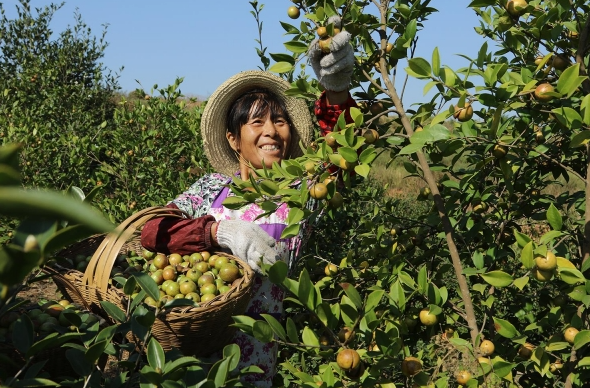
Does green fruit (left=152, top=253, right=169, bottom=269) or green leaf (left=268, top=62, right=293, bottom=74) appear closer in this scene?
green leaf (left=268, top=62, right=293, bottom=74)

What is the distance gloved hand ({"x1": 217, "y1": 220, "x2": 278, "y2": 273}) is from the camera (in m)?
1.92

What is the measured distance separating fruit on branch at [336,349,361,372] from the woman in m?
0.44

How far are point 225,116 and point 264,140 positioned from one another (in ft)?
1.18

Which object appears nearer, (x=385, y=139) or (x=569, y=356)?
(x=569, y=356)

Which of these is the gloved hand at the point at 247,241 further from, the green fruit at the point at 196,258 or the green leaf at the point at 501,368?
the green leaf at the point at 501,368

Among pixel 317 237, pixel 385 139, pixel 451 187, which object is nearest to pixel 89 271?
pixel 385 139

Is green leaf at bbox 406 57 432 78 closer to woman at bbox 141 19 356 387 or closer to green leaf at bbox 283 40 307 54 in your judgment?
woman at bbox 141 19 356 387

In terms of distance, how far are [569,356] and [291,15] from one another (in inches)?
49.0

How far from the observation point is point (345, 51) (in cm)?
166

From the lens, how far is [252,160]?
237 centimetres

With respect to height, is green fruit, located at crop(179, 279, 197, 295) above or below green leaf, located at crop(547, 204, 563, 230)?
below

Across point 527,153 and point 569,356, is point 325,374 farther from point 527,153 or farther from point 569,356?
point 527,153

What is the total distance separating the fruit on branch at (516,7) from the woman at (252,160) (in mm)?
408

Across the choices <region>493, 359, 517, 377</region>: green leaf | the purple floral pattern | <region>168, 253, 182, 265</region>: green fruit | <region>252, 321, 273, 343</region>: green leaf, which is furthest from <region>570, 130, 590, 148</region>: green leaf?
<region>168, 253, 182, 265</region>: green fruit
